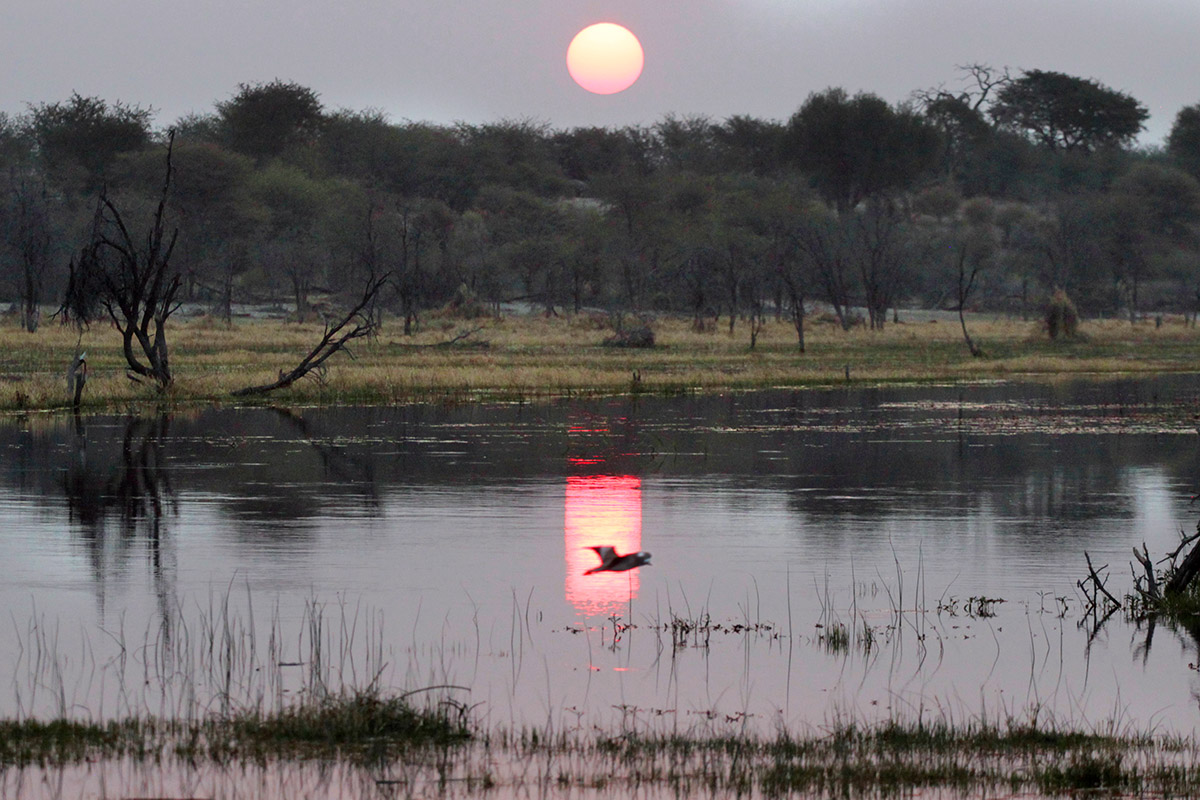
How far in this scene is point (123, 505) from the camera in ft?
65.5

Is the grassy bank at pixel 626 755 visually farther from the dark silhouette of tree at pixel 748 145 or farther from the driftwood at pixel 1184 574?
the dark silhouette of tree at pixel 748 145

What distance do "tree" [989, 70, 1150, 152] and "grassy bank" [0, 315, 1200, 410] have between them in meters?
50.3

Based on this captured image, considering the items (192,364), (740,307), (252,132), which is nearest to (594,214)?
(740,307)

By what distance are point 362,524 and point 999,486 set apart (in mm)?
9028

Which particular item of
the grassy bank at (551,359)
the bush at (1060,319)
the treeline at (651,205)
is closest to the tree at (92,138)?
the treeline at (651,205)

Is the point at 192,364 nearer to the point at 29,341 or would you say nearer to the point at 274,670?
the point at 29,341

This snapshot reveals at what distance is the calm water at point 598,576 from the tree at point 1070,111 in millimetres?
103837

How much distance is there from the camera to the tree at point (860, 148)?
375 ft

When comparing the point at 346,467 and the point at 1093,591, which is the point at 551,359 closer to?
the point at 346,467

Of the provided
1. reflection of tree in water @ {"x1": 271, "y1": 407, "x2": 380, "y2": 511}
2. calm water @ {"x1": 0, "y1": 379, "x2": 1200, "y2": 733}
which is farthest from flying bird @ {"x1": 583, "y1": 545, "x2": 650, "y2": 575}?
reflection of tree in water @ {"x1": 271, "y1": 407, "x2": 380, "y2": 511}

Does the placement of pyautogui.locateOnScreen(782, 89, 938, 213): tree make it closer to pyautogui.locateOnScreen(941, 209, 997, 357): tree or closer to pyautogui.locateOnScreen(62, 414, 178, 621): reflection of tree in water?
pyautogui.locateOnScreen(941, 209, 997, 357): tree

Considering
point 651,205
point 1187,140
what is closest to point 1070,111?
point 1187,140

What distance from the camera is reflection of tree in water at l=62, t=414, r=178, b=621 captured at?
15.7 metres

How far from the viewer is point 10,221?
76188mm
